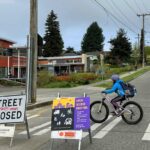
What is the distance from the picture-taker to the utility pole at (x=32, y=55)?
65.5 ft

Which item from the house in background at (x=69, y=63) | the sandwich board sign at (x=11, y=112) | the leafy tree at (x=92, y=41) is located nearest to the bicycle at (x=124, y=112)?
the sandwich board sign at (x=11, y=112)

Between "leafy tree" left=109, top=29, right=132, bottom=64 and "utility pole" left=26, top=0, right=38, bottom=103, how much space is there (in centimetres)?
7482

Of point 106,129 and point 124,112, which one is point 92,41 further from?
point 106,129

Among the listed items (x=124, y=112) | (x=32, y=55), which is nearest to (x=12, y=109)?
(x=124, y=112)

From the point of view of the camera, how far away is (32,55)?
20.2 meters

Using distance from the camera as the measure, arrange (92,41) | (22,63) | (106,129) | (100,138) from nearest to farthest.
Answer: (100,138), (106,129), (22,63), (92,41)

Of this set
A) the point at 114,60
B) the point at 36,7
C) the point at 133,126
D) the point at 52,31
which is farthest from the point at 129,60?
the point at 133,126

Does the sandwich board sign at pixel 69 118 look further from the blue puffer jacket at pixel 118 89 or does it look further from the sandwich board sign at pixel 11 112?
the blue puffer jacket at pixel 118 89

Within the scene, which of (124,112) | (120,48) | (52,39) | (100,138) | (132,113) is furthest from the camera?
(52,39)

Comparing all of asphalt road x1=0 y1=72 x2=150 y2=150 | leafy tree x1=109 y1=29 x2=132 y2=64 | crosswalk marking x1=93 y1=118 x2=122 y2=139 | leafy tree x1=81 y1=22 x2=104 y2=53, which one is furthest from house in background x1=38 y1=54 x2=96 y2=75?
asphalt road x1=0 y1=72 x2=150 y2=150

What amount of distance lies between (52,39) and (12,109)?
353ft

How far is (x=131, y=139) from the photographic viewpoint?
36.7 ft

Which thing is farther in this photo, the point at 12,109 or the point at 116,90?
the point at 116,90

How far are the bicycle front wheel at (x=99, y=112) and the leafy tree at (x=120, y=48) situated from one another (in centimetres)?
8054
